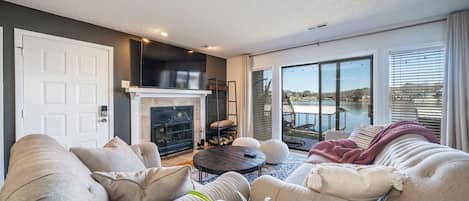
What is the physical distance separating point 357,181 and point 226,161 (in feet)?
4.66

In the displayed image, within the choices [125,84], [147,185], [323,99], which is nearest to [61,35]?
[125,84]

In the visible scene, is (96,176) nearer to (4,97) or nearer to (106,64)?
(4,97)

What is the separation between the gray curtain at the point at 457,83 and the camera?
2.48 metres

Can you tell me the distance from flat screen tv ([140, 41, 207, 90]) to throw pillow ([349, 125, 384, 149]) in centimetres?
302

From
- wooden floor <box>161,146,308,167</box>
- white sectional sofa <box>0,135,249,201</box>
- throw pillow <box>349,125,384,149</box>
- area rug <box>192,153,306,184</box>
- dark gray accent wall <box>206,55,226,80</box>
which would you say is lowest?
wooden floor <box>161,146,308,167</box>

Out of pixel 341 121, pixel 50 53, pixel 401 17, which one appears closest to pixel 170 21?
pixel 50 53

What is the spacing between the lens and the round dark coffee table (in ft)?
6.72

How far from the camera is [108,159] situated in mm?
1299

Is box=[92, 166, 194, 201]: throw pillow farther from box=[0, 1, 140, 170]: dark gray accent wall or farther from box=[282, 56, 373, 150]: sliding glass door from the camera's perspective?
box=[282, 56, 373, 150]: sliding glass door

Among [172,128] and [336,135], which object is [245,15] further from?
[172,128]

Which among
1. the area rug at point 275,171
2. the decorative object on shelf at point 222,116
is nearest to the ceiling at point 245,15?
the decorative object on shelf at point 222,116

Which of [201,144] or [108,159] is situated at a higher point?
[108,159]

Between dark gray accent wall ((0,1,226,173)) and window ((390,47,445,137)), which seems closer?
dark gray accent wall ((0,1,226,173))

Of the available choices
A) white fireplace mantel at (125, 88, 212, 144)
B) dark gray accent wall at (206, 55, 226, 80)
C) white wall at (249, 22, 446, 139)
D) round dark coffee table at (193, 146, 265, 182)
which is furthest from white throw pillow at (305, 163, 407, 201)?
dark gray accent wall at (206, 55, 226, 80)
